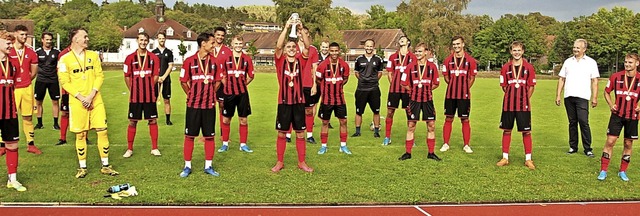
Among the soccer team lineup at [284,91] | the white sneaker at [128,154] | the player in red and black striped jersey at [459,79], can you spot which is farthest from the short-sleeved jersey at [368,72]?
the white sneaker at [128,154]

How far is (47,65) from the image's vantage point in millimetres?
10969

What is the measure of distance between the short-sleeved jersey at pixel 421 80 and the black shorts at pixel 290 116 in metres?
2.04

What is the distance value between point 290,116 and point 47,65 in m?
5.77

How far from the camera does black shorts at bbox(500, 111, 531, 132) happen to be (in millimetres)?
8641

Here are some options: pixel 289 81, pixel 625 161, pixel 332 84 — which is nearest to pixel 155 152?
pixel 289 81

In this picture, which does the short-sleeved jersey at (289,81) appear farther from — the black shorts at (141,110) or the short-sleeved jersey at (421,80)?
the black shorts at (141,110)

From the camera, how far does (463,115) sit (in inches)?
385

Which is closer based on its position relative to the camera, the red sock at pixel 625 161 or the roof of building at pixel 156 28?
the red sock at pixel 625 161

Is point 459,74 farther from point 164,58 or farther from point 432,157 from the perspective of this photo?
point 164,58

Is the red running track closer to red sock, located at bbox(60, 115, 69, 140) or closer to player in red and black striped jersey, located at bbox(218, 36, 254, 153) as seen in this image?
player in red and black striped jersey, located at bbox(218, 36, 254, 153)

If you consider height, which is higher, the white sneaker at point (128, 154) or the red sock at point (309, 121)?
the red sock at point (309, 121)

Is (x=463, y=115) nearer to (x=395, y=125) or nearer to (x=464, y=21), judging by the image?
(x=395, y=125)

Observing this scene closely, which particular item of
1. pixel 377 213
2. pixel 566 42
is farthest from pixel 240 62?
pixel 566 42

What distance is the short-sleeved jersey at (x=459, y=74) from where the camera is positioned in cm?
964
